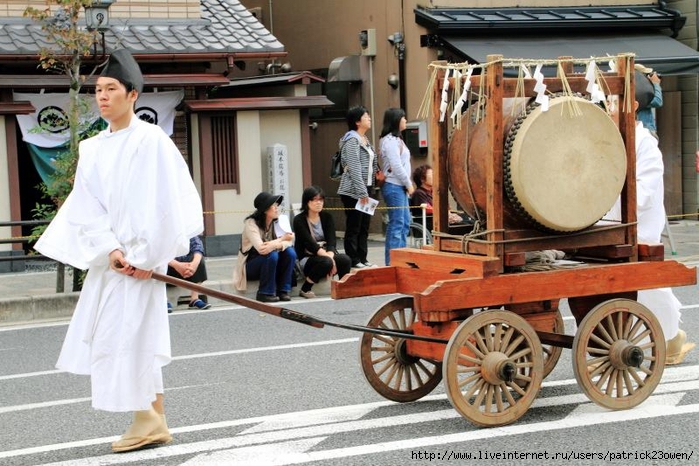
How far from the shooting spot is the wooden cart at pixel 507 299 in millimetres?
6105

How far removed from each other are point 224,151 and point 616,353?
10851 mm

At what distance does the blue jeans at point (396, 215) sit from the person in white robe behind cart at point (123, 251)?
793cm

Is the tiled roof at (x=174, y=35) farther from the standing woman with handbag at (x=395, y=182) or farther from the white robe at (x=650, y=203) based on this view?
the white robe at (x=650, y=203)

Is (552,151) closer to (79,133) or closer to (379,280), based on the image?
(379,280)

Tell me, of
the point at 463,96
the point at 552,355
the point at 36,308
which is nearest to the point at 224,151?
the point at 36,308

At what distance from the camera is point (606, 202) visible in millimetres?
6379

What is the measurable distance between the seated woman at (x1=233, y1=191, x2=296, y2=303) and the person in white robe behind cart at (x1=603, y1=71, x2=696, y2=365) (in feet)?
16.1

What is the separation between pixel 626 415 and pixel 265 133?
1134 cm

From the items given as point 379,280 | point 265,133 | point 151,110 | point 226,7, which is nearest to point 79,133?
point 151,110

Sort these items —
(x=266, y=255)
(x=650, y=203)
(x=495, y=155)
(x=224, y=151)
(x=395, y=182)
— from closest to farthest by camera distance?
1. (x=495, y=155)
2. (x=650, y=203)
3. (x=266, y=255)
4. (x=395, y=182)
5. (x=224, y=151)

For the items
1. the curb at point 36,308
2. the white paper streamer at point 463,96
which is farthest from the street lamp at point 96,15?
the white paper streamer at point 463,96

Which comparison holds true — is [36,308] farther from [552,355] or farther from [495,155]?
[495,155]

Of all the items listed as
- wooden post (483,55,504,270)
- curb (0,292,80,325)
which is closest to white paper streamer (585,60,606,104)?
wooden post (483,55,504,270)

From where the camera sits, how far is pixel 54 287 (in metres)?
13.0
